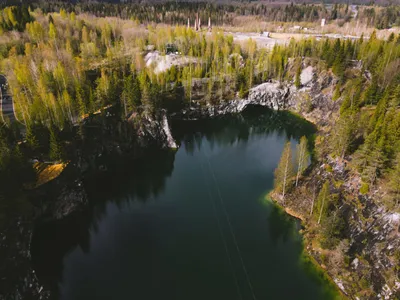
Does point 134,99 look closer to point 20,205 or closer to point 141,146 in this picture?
point 141,146

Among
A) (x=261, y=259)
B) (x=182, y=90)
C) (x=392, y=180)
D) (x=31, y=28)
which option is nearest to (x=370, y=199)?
(x=392, y=180)

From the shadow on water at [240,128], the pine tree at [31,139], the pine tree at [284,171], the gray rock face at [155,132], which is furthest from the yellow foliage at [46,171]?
the pine tree at [284,171]

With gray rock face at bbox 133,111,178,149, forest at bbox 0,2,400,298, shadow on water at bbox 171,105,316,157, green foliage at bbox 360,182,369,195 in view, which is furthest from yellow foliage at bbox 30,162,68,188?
green foliage at bbox 360,182,369,195

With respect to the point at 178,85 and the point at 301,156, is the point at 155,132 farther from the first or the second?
the point at 301,156

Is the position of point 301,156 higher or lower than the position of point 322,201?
higher

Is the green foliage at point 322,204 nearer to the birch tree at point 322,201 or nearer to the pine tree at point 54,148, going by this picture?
the birch tree at point 322,201

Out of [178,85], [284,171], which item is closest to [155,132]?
[178,85]

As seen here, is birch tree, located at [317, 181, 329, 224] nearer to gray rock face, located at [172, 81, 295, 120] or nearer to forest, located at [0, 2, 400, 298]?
forest, located at [0, 2, 400, 298]
